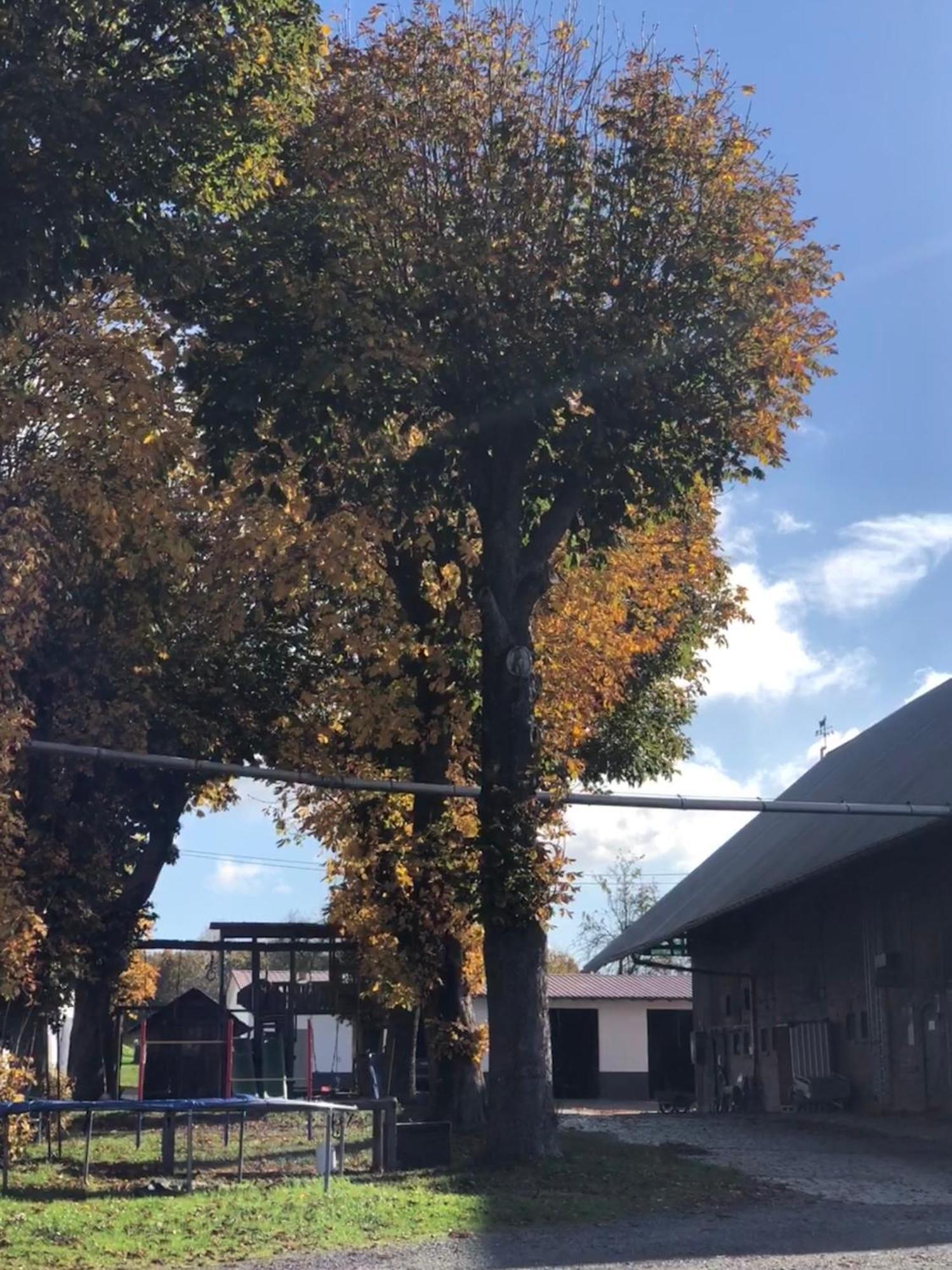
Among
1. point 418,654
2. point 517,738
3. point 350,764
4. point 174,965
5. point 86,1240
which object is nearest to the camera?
point 86,1240

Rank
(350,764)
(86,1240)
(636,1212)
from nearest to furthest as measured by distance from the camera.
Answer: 1. (86,1240)
2. (636,1212)
3. (350,764)

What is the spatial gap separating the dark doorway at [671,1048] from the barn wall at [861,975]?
597 inches

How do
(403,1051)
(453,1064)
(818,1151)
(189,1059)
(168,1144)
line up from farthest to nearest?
(189,1059)
(403,1051)
(453,1064)
(818,1151)
(168,1144)

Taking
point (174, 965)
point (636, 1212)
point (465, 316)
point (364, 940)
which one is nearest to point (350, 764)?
point (364, 940)

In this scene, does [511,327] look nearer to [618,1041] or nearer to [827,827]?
[827,827]

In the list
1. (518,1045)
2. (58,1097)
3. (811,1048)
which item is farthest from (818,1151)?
(58,1097)

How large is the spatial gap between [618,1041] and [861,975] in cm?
2608

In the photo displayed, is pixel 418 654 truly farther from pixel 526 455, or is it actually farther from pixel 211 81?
pixel 211 81

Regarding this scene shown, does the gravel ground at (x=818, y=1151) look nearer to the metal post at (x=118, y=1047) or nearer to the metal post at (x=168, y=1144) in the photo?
the metal post at (x=168, y=1144)

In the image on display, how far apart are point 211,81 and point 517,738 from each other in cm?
724

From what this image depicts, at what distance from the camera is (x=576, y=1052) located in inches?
2044

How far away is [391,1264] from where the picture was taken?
1070 cm

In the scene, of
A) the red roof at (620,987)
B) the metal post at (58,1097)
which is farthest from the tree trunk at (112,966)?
the red roof at (620,987)

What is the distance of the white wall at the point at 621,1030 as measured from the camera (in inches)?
2036
